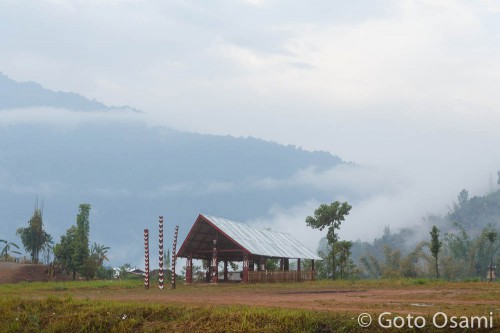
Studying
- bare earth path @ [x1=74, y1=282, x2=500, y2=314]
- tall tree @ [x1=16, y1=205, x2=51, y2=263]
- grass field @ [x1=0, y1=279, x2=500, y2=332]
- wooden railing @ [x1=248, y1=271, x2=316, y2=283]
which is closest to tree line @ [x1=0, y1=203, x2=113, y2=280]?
tall tree @ [x1=16, y1=205, x2=51, y2=263]

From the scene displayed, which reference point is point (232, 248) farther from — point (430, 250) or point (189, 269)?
point (430, 250)

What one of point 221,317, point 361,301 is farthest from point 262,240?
point 221,317

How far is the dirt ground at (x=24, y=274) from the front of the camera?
4206 centimetres

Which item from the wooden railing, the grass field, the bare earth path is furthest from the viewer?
the wooden railing

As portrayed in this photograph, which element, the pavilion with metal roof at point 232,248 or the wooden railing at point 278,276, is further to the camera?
the pavilion with metal roof at point 232,248

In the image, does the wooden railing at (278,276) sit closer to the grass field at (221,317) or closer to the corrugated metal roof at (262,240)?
the corrugated metal roof at (262,240)

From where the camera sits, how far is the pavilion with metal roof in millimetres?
37625

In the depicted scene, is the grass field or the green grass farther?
the green grass

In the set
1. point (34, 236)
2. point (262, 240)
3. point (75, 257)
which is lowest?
point (75, 257)

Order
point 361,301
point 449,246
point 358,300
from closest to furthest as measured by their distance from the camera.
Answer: point 361,301 < point 358,300 < point 449,246

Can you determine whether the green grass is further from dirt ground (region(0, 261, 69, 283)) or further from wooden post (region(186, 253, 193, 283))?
dirt ground (region(0, 261, 69, 283))

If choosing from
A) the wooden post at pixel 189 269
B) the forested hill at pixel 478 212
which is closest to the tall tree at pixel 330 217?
the wooden post at pixel 189 269

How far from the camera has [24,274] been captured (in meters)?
43.6

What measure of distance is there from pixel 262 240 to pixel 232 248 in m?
3.42
